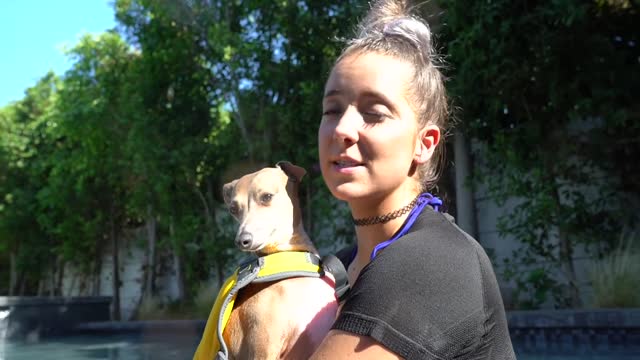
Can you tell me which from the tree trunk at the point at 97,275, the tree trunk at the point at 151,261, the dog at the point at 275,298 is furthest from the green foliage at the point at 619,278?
the tree trunk at the point at 97,275

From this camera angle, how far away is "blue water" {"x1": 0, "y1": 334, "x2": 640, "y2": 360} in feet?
21.7

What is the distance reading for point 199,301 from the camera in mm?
14531

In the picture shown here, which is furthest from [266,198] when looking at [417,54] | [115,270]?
[115,270]

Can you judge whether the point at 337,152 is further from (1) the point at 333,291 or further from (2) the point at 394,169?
(1) the point at 333,291

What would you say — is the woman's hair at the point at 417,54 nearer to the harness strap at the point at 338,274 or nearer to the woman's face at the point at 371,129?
the woman's face at the point at 371,129

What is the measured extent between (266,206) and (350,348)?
0.68 m

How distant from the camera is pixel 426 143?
1.32m

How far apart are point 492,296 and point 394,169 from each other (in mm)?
271

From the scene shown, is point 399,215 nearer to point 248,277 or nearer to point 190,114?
point 248,277

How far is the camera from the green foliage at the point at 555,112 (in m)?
8.21

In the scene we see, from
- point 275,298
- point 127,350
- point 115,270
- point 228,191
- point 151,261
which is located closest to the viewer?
point 275,298

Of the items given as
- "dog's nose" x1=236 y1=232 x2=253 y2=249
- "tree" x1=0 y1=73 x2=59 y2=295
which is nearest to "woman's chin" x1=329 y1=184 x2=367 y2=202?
"dog's nose" x1=236 y1=232 x2=253 y2=249

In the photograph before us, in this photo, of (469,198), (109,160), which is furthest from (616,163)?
(109,160)

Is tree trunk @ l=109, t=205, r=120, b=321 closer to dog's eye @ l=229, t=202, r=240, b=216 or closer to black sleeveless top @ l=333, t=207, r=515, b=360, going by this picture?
dog's eye @ l=229, t=202, r=240, b=216
